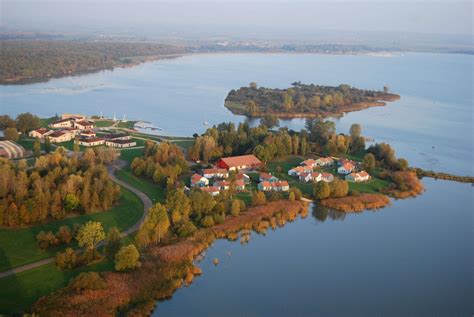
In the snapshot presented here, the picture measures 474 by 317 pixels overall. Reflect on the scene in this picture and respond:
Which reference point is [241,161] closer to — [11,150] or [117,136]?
[117,136]

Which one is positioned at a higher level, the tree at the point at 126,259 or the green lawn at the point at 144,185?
the tree at the point at 126,259

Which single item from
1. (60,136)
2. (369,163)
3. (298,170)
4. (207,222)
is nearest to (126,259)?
(207,222)

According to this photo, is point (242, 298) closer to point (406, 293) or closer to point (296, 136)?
point (406, 293)

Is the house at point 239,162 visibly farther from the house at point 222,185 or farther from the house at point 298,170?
the house at point 222,185

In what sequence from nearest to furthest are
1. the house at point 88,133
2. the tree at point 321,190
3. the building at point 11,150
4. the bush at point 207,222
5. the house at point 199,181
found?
the bush at point 207,222
the tree at point 321,190
the house at point 199,181
the building at point 11,150
the house at point 88,133

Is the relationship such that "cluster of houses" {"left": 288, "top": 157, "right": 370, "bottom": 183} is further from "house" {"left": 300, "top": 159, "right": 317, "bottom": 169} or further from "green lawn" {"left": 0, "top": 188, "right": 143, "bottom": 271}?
"green lawn" {"left": 0, "top": 188, "right": 143, "bottom": 271}

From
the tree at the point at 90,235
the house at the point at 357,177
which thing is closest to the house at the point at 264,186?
the house at the point at 357,177
